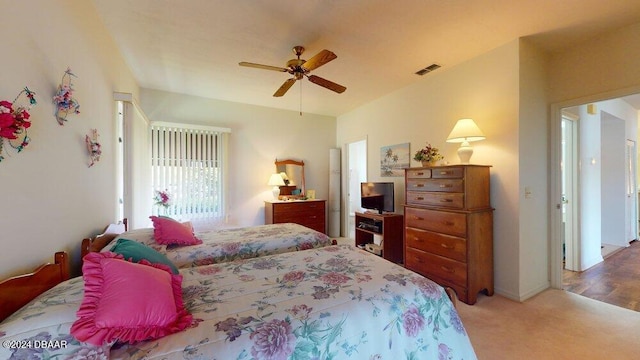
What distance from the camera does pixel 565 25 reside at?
7.41 feet

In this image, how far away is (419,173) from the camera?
3.01m

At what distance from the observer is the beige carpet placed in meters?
1.80

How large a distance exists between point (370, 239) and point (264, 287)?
3.20 meters

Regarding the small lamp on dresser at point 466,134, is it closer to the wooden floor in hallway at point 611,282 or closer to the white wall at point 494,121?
the white wall at point 494,121

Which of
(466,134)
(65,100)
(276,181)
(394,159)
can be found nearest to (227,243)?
(65,100)

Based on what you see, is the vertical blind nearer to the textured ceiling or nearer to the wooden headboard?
the textured ceiling

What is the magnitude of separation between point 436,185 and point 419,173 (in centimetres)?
28

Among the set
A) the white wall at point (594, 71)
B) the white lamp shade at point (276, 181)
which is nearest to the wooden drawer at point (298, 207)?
the white lamp shade at point (276, 181)

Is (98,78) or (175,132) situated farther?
(175,132)

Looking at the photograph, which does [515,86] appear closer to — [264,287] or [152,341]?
[264,287]

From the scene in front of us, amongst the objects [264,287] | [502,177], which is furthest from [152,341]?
[502,177]

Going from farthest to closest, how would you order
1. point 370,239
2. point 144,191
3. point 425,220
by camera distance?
point 370,239 < point 144,191 < point 425,220

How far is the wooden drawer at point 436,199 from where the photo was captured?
8.46ft

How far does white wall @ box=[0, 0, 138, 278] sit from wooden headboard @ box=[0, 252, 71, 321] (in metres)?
0.07
